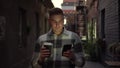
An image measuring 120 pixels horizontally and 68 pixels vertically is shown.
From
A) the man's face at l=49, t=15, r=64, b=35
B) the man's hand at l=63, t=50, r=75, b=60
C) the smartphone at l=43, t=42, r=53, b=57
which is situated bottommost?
the man's hand at l=63, t=50, r=75, b=60

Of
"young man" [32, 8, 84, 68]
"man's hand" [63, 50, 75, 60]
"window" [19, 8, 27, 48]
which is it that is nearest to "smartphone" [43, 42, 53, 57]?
"young man" [32, 8, 84, 68]

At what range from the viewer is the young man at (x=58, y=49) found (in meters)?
3.56

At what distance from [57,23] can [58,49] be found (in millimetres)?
238

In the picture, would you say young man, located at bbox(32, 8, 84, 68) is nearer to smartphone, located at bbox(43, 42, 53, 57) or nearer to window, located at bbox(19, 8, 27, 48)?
smartphone, located at bbox(43, 42, 53, 57)

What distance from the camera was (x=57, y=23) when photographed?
3.60 m

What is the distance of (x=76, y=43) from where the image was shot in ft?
11.8

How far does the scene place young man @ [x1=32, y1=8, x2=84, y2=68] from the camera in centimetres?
356

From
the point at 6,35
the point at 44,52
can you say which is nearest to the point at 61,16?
the point at 44,52

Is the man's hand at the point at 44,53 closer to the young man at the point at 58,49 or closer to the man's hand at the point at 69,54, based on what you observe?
the young man at the point at 58,49

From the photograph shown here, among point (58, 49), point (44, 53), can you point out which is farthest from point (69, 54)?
point (44, 53)

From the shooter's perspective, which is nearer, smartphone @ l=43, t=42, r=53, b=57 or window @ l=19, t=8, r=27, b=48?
smartphone @ l=43, t=42, r=53, b=57

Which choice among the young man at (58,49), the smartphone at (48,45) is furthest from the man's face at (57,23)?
the smartphone at (48,45)

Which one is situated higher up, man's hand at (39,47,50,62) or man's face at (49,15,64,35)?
man's face at (49,15,64,35)

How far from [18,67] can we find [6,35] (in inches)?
106
